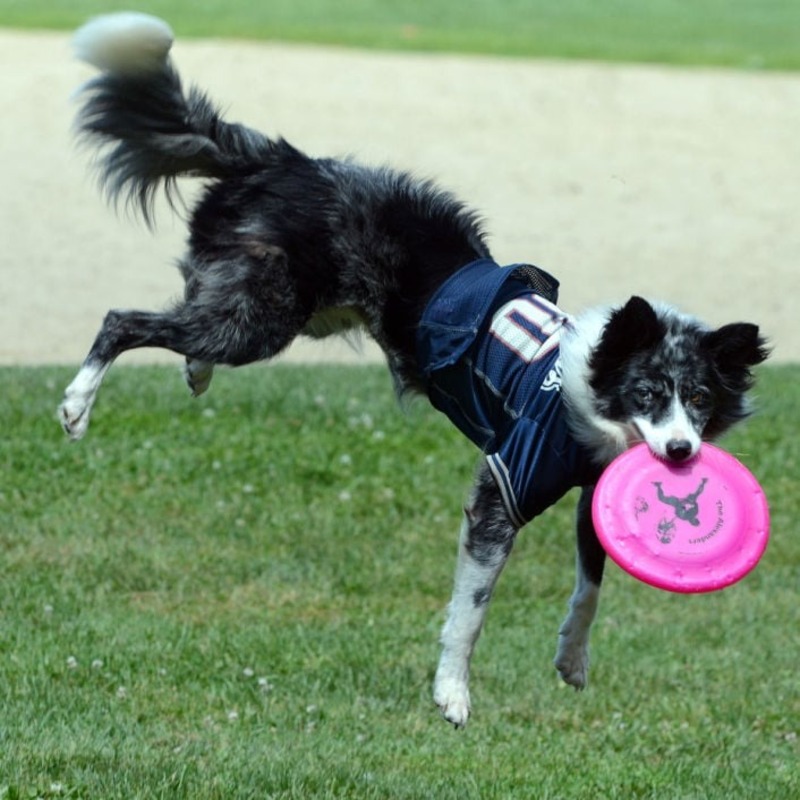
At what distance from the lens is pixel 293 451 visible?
10156mm

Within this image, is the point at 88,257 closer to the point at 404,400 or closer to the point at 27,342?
the point at 27,342

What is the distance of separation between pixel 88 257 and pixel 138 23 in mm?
9933

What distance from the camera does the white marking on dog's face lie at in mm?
5492

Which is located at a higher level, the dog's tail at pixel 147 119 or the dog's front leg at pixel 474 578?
the dog's tail at pixel 147 119

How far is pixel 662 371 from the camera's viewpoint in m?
5.64

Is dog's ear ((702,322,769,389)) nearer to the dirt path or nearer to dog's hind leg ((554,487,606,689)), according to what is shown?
dog's hind leg ((554,487,606,689))

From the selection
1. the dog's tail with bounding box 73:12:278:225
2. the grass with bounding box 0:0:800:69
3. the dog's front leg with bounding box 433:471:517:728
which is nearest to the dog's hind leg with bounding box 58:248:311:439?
the dog's tail with bounding box 73:12:278:225

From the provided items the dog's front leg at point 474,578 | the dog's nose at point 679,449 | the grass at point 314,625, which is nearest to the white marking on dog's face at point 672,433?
the dog's nose at point 679,449

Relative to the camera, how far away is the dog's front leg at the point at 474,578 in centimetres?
600

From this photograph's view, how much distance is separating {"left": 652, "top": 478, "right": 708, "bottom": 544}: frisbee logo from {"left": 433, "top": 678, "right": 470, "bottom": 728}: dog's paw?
875 mm

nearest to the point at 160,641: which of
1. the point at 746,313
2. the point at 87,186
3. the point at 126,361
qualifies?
the point at 126,361

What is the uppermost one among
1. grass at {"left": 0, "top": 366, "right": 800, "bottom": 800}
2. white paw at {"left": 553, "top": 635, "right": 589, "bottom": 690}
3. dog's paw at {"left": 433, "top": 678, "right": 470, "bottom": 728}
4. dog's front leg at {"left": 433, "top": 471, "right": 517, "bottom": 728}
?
dog's front leg at {"left": 433, "top": 471, "right": 517, "bottom": 728}

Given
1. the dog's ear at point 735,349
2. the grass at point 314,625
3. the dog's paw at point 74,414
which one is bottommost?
the grass at point 314,625

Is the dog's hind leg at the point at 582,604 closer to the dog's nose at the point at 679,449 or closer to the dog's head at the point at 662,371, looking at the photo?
the dog's head at the point at 662,371
